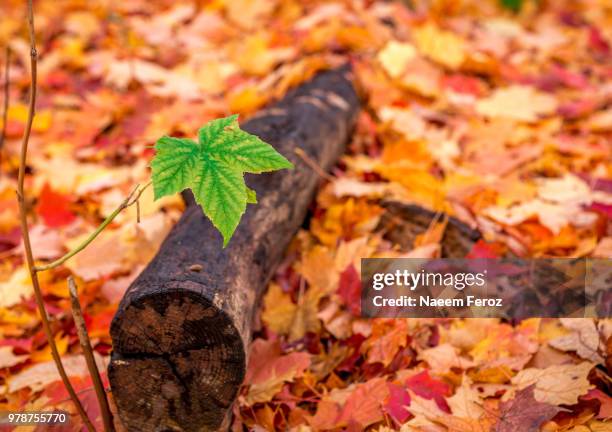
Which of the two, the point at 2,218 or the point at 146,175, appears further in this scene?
the point at 146,175

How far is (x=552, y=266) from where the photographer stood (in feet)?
6.22

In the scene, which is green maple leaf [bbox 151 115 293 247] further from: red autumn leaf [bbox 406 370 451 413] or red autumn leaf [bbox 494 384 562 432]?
red autumn leaf [bbox 494 384 562 432]

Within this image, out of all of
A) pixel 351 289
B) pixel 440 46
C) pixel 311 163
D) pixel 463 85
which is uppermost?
pixel 440 46

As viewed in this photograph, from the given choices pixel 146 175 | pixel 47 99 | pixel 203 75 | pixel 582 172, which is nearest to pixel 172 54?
pixel 203 75

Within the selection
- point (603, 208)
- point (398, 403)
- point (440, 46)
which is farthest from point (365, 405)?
point (440, 46)

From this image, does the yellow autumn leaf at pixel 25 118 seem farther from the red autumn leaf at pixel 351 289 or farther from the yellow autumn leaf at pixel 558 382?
the yellow autumn leaf at pixel 558 382

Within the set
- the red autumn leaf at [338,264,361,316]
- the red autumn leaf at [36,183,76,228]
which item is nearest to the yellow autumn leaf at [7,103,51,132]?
the red autumn leaf at [36,183,76,228]

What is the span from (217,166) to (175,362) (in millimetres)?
502

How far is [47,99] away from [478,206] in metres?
2.43

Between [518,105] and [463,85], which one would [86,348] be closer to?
[518,105]

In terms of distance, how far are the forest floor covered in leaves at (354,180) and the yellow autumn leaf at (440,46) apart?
1 centimetres

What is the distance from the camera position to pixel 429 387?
61.1 inches

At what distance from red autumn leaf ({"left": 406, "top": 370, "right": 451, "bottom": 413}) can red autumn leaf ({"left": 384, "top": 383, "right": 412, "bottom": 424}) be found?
0.04 metres

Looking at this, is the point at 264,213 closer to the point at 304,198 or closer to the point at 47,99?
the point at 304,198
